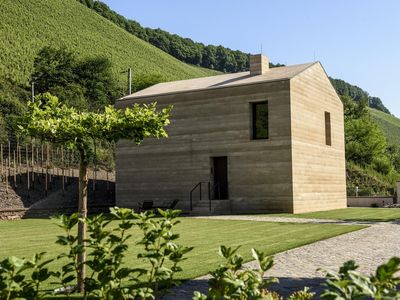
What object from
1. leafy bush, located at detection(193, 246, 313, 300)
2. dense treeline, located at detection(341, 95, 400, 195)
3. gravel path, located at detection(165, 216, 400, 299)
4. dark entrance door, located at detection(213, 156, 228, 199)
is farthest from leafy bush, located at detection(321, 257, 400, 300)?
dense treeline, located at detection(341, 95, 400, 195)

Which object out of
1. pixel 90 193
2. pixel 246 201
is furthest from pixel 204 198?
pixel 90 193

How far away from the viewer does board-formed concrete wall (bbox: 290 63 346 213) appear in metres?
19.5

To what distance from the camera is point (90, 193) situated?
79.3ft

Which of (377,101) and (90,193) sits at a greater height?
(377,101)

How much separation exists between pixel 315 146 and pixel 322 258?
13580 millimetres

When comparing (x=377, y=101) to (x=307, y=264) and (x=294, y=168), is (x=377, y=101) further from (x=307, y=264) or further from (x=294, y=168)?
(x=307, y=264)

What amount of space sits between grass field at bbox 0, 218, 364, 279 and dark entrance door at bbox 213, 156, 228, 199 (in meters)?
6.83

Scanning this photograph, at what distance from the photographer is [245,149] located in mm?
19859

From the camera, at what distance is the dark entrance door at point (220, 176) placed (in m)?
21.2

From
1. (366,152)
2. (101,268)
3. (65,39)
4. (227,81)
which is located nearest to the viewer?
(101,268)

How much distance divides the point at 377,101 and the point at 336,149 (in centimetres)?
13030

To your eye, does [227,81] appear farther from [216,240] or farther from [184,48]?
[184,48]

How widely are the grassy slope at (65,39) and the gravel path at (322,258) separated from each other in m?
38.7

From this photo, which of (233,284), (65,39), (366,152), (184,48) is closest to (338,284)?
(233,284)
